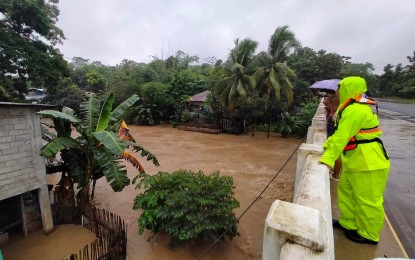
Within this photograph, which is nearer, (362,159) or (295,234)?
(295,234)

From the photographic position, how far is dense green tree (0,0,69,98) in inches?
521

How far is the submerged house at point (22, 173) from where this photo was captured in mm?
4742

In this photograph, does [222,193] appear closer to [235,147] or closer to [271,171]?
[271,171]

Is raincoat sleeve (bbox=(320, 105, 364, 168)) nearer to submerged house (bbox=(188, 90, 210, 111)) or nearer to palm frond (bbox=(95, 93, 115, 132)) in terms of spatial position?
palm frond (bbox=(95, 93, 115, 132))

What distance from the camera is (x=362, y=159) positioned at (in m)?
2.53

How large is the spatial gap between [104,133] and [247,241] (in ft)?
12.7

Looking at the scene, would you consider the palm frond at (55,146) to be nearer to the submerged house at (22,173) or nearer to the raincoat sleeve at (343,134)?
the submerged house at (22,173)

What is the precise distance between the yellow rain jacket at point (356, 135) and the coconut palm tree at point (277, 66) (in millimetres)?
13227

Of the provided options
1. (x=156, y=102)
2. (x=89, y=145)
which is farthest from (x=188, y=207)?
(x=156, y=102)

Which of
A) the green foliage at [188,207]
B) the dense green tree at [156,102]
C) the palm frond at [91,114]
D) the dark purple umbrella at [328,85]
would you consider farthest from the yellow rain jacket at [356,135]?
the dense green tree at [156,102]

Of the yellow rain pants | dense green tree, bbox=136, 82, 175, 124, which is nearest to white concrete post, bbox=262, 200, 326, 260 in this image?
the yellow rain pants

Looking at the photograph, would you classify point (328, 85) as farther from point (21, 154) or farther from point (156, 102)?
point (156, 102)

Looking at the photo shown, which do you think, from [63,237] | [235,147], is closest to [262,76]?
[235,147]

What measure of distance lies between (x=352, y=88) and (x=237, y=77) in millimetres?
14410
